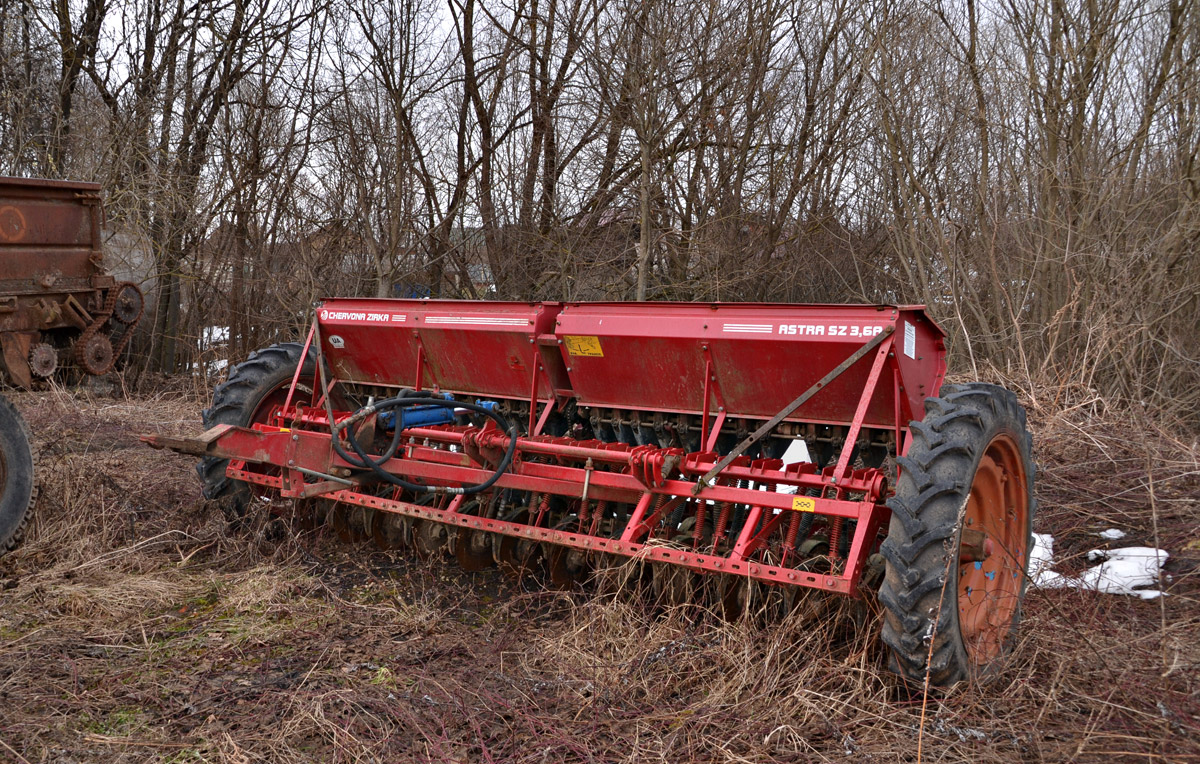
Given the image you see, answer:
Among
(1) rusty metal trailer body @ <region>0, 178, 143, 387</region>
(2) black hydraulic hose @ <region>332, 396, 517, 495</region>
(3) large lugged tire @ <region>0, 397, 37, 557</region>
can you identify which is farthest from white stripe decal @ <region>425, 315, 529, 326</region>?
(1) rusty metal trailer body @ <region>0, 178, 143, 387</region>

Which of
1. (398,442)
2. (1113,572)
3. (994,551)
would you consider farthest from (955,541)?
(398,442)

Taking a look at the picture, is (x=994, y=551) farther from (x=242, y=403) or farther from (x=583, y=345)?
(x=242, y=403)

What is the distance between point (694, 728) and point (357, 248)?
35.9ft

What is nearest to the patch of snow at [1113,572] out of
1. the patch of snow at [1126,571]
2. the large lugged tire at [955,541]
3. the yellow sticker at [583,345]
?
the patch of snow at [1126,571]

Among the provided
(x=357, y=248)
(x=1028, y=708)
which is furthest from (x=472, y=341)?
(x=357, y=248)

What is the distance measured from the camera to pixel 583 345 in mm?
5320

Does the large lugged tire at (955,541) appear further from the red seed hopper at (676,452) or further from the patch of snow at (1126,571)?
the patch of snow at (1126,571)

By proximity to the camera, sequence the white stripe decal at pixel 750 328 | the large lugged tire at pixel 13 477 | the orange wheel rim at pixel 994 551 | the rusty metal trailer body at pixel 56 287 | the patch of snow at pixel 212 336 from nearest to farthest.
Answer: the orange wheel rim at pixel 994 551 → the white stripe decal at pixel 750 328 → the large lugged tire at pixel 13 477 → the rusty metal trailer body at pixel 56 287 → the patch of snow at pixel 212 336

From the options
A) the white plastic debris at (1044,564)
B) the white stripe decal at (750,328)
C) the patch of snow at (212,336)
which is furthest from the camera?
the patch of snow at (212,336)

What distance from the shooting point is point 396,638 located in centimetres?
449

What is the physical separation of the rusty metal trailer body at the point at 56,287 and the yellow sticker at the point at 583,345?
721 centimetres

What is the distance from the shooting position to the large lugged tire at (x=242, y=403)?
5.92m

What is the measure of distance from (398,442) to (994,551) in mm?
2870

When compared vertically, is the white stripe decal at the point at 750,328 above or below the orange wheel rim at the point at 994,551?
above
